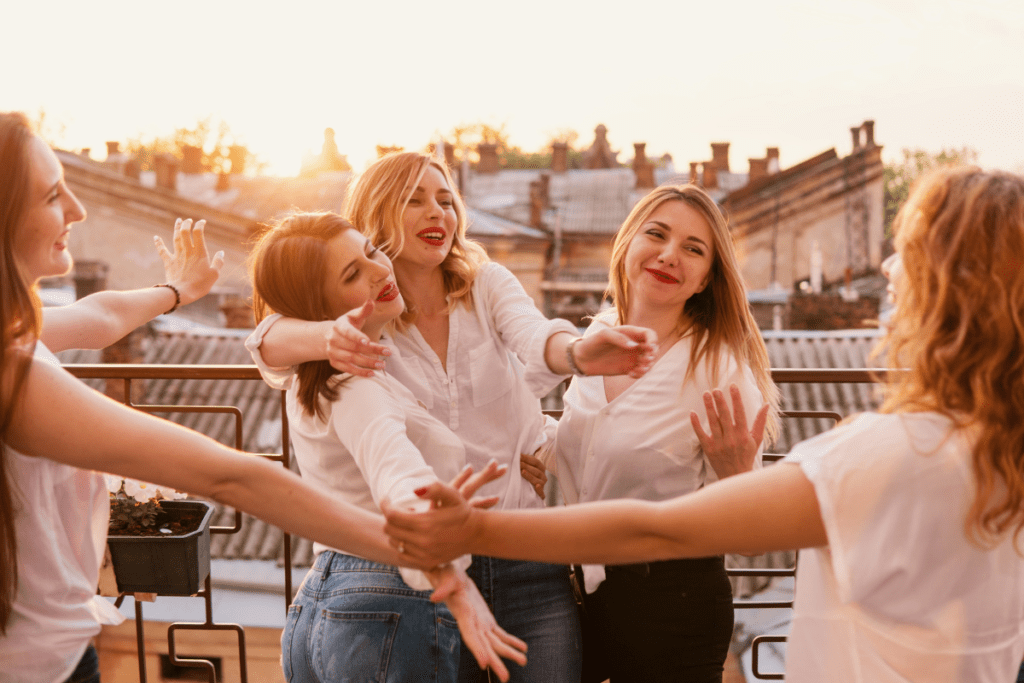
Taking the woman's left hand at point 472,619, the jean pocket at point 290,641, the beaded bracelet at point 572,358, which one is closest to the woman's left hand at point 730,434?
the beaded bracelet at point 572,358

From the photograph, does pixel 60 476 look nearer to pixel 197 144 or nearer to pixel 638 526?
pixel 638 526

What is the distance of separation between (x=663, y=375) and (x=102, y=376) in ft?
6.81

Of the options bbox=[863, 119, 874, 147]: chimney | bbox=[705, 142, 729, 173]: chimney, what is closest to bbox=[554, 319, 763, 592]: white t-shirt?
bbox=[863, 119, 874, 147]: chimney

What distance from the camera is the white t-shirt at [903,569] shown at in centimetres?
123

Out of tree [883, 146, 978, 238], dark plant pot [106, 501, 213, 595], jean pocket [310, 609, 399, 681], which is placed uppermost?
tree [883, 146, 978, 238]

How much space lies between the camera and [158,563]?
2.50 m

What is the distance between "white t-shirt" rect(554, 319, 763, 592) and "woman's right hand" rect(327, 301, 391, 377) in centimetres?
62

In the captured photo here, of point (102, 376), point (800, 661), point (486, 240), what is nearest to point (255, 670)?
point (102, 376)

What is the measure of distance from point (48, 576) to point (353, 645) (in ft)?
1.92

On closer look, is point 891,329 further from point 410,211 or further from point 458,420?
point 410,211

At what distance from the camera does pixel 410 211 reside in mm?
1992

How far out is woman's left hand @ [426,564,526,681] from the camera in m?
1.58

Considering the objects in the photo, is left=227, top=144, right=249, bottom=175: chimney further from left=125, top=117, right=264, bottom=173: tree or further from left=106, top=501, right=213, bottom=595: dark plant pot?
left=106, top=501, right=213, bottom=595: dark plant pot

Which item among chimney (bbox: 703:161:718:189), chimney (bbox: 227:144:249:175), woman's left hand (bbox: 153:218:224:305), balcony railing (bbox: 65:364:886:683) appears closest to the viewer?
woman's left hand (bbox: 153:218:224:305)
